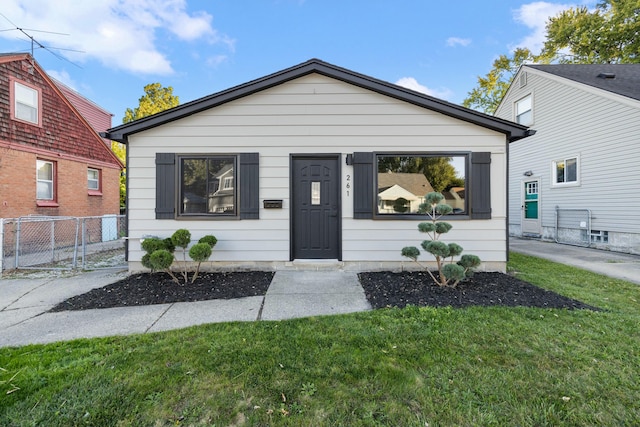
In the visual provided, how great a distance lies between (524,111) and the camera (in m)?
11.5

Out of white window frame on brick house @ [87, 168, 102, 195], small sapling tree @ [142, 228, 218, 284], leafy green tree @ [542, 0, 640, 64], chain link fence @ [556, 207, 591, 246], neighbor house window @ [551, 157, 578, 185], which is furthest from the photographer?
leafy green tree @ [542, 0, 640, 64]

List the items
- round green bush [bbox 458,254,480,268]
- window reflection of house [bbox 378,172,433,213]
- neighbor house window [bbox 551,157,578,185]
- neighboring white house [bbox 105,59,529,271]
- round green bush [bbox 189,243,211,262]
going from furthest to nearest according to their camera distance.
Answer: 1. neighbor house window [bbox 551,157,578,185]
2. window reflection of house [bbox 378,172,433,213]
3. neighboring white house [bbox 105,59,529,271]
4. round green bush [bbox 189,243,211,262]
5. round green bush [bbox 458,254,480,268]

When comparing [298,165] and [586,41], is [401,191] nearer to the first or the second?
[298,165]

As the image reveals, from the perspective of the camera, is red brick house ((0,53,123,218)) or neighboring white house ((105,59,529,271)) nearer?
neighboring white house ((105,59,529,271))

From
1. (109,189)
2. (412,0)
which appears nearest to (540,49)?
(412,0)

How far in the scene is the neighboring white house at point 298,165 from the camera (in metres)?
5.28

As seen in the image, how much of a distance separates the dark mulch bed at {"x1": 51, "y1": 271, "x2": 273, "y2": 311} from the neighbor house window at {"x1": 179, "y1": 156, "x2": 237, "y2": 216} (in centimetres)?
124

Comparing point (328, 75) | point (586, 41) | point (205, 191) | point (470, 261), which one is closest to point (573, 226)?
point (470, 261)

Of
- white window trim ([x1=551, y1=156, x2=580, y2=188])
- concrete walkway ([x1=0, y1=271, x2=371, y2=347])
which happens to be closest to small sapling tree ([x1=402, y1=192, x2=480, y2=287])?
concrete walkway ([x1=0, y1=271, x2=371, y2=347])

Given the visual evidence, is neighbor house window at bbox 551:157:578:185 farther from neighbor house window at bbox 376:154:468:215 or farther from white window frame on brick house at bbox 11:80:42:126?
white window frame on brick house at bbox 11:80:42:126

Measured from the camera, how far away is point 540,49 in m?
16.9

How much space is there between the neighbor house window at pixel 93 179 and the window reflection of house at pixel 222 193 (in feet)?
26.4

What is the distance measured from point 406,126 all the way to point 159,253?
477 centimetres

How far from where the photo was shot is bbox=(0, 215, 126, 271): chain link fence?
5938mm
